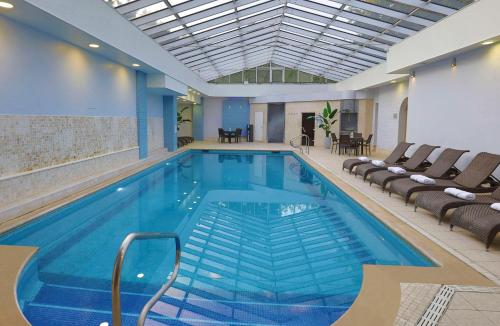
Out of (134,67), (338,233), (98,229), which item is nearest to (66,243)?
(98,229)

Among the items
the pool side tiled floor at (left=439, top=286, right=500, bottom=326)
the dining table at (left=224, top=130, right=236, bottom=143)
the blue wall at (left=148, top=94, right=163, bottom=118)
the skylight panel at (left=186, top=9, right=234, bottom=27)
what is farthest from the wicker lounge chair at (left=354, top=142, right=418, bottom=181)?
the dining table at (left=224, top=130, right=236, bottom=143)

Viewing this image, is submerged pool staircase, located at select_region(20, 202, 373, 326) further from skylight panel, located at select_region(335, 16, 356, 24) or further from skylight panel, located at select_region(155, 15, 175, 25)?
skylight panel, located at select_region(335, 16, 356, 24)

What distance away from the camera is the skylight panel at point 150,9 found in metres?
9.03

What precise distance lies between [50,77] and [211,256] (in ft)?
17.5

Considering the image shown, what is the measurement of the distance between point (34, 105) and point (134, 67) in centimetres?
518

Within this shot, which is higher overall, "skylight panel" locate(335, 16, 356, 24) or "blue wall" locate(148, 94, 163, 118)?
"skylight panel" locate(335, 16, 356, 24)

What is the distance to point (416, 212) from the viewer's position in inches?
241

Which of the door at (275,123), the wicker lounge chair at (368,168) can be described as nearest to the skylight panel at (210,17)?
the wicker lounge chair at (368,168)

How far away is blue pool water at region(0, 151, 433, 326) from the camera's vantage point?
339 centimetres

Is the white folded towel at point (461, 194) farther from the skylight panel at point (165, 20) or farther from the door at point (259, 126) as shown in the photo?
the door at point (259, 126)

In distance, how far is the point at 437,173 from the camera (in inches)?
304

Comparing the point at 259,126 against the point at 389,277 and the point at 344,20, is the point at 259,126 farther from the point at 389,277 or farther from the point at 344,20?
the point at 389,277

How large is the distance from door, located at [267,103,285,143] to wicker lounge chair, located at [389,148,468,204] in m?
17.1

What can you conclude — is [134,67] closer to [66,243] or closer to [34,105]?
[34,105]
